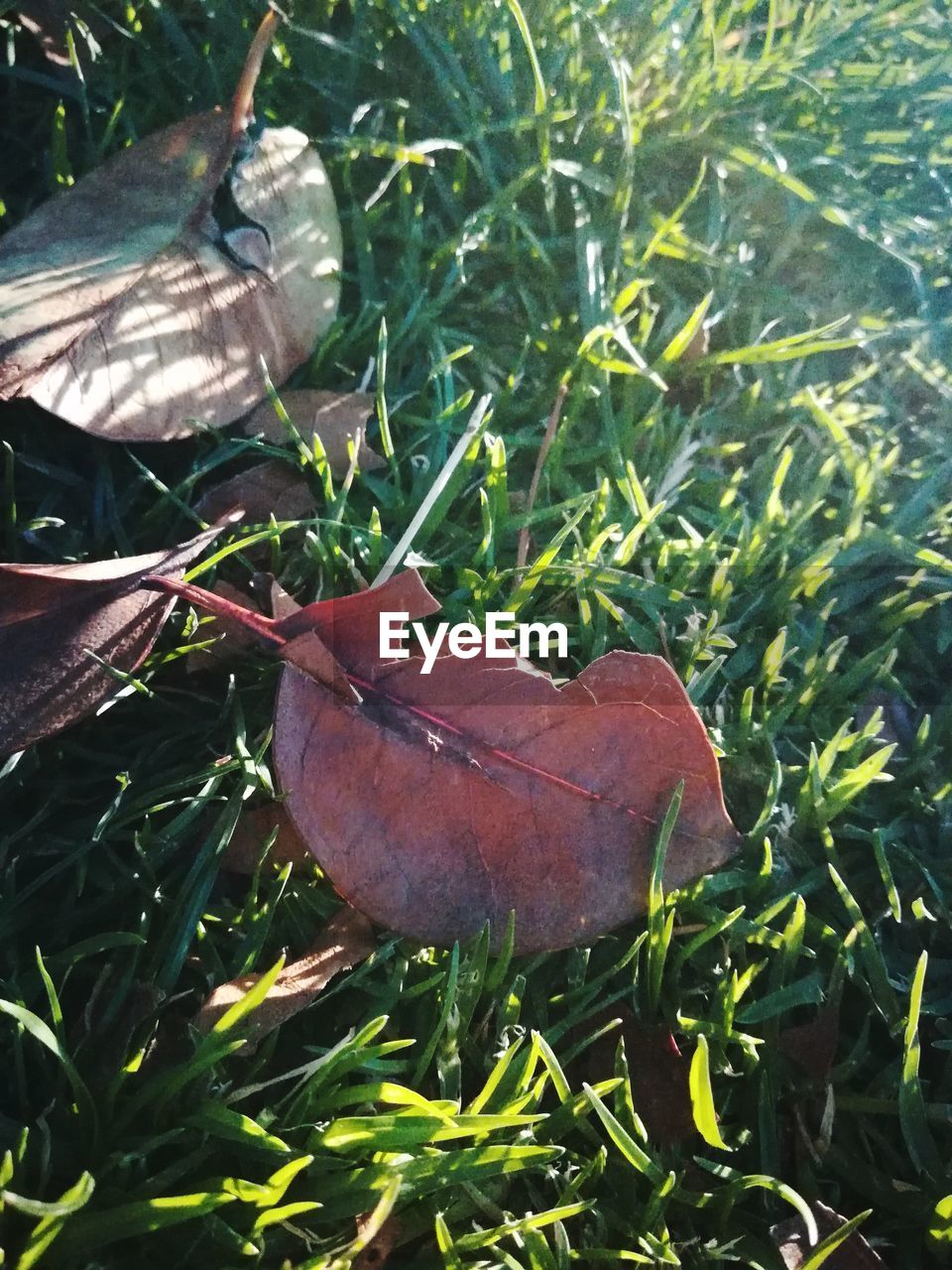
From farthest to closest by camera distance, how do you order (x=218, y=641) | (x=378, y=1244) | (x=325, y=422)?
(x=325, y=422), (x=218, y=641), (x=378, y=1244)

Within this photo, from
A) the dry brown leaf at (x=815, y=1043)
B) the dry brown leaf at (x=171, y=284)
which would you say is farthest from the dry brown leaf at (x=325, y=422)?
the dry brown leaf at (x=815, y=1043)

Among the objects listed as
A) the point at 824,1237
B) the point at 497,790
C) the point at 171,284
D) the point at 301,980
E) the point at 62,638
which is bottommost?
the point at 824,1237

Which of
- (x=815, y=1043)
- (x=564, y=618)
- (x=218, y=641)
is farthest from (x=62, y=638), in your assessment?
(x=815, y=1043)

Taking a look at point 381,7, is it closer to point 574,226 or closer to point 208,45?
point 208,45

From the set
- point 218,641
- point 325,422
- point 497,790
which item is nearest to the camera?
point 497,790

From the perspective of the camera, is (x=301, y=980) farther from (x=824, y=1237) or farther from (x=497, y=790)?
(x=824, y=1237)

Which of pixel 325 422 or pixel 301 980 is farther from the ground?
pixel 325 422

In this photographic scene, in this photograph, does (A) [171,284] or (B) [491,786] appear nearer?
(B) [491,786]
